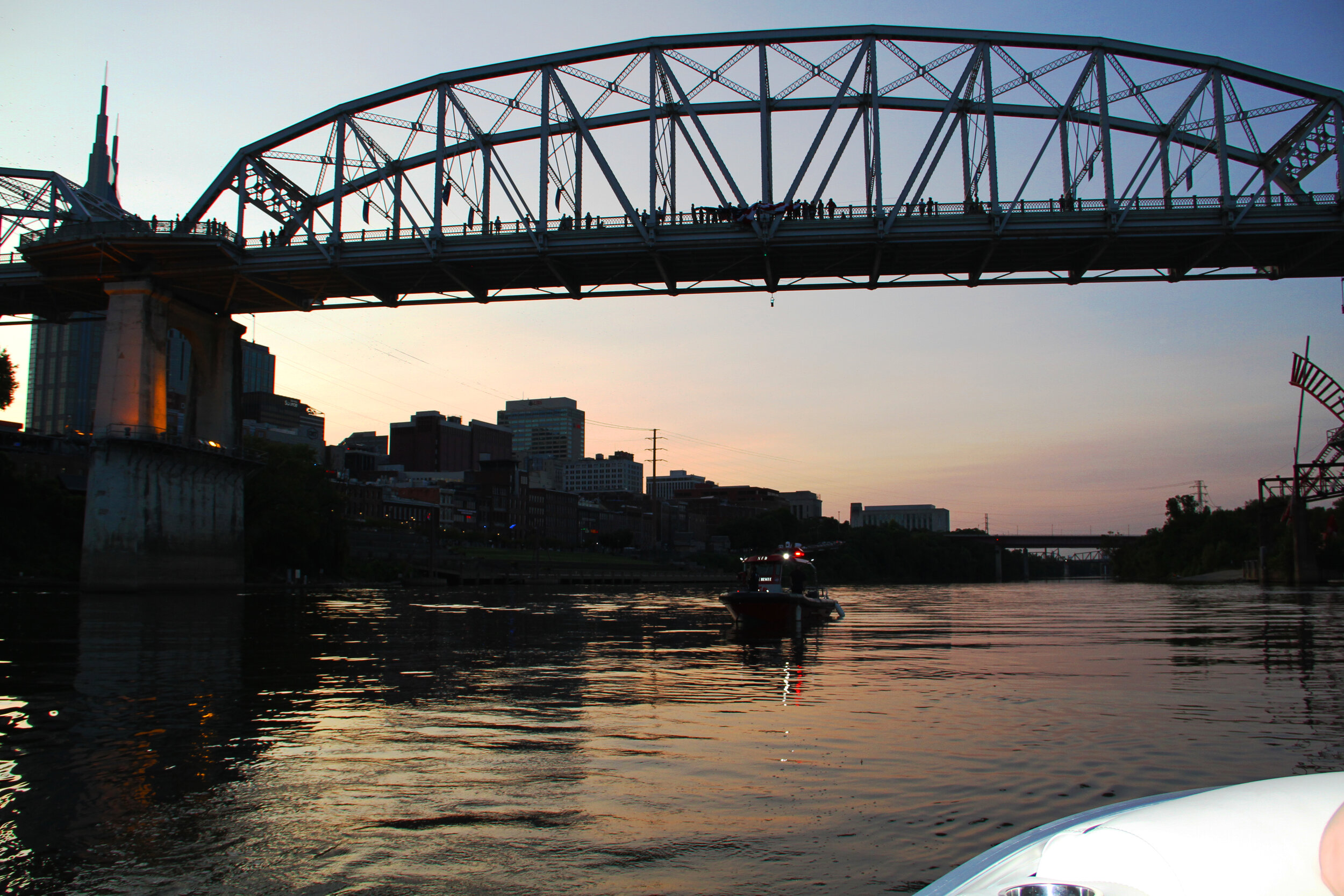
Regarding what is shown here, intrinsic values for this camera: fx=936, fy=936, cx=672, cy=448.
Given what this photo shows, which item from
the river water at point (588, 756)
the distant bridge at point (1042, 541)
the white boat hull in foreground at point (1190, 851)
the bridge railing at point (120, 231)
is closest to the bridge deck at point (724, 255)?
the bridge railing at point (120, 231)

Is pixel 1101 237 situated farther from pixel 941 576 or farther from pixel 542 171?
pixel 941 576

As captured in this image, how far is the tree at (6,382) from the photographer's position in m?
78.4

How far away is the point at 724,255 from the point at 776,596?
26.1 metres

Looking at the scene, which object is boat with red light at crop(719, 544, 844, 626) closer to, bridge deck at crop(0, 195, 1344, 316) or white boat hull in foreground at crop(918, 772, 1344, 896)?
bridge deck at crop(0, 195, 1344, 316)

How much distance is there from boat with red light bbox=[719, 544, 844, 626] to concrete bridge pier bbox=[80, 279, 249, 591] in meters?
39.0

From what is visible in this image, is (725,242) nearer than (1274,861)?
No

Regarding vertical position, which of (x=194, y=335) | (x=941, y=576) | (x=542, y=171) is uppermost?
(x=542, y=171)

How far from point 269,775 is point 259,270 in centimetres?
5547

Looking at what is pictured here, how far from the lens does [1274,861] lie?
2385 millimetres

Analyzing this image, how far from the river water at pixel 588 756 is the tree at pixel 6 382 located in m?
66.1

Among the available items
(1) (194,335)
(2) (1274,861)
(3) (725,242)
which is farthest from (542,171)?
(2) (1274,861)

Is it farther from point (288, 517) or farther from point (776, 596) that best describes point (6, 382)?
point (776, 596)

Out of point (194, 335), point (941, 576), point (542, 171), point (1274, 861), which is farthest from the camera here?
point (941, 576)

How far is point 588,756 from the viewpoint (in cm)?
1025
